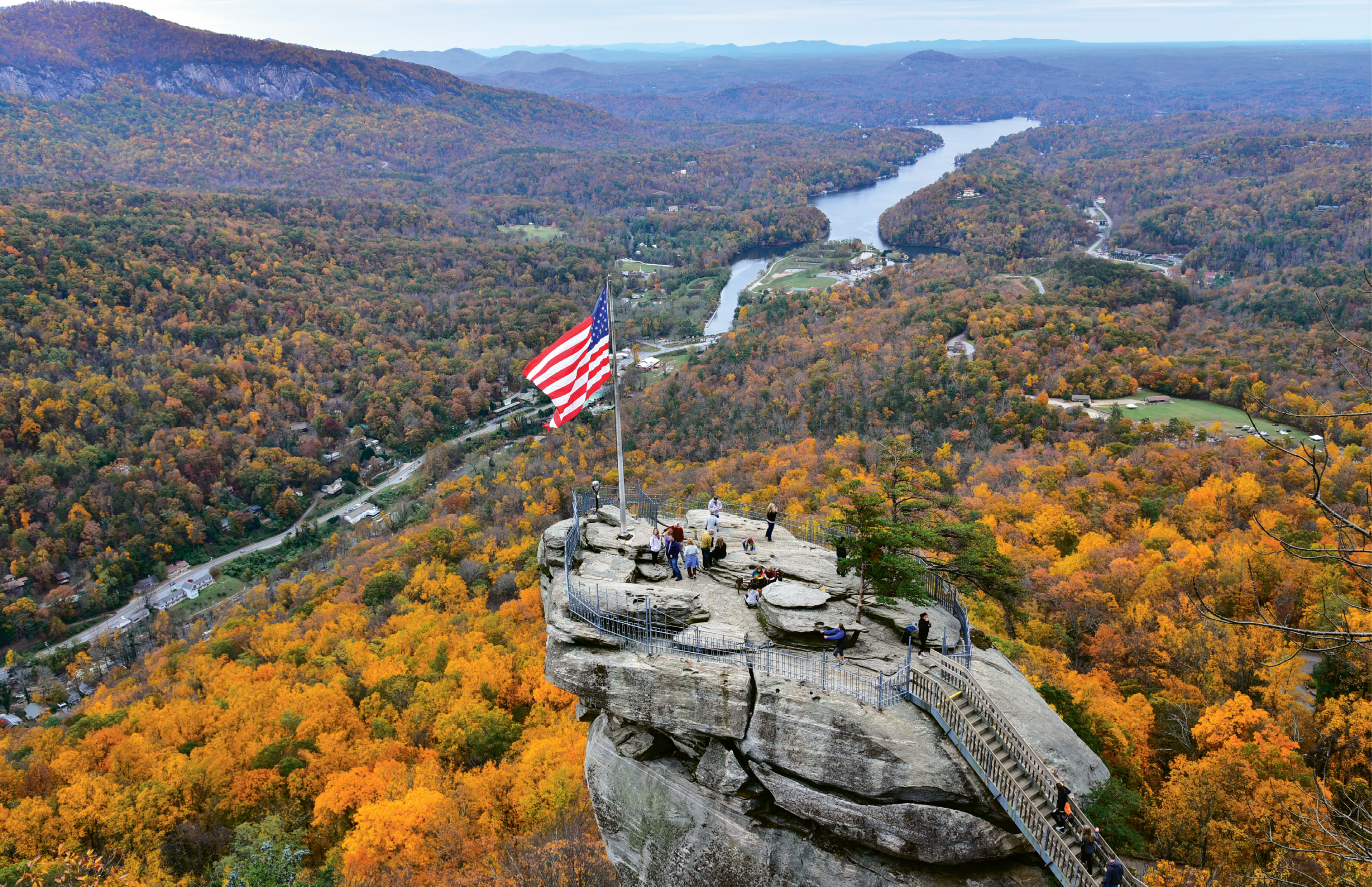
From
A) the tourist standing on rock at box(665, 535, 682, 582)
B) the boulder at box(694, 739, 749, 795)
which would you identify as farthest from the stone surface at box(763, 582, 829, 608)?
the boulder at box(694, 739, 749, 795)

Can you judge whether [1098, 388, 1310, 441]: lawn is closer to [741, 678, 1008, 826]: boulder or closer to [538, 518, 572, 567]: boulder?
[741, 678, 1008, 826]: boulder

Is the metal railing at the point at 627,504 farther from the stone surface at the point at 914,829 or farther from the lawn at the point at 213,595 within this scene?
the lawn at the point at 213,595

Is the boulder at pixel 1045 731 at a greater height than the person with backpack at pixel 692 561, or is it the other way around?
the person with backpack at pixel 692 561

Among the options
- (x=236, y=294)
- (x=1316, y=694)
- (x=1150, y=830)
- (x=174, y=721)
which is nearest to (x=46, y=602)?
(x=174, y=721)

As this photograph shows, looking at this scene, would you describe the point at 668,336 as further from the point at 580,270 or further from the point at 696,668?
the point at 696,668

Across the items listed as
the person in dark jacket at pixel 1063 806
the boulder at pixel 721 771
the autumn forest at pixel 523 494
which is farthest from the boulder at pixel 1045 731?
the boulder at pixel 721 771

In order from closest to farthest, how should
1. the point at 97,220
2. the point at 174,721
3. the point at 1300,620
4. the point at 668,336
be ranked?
the point at 1300,620, the point at 174,721, the point at 97,220, the point at 668,336
